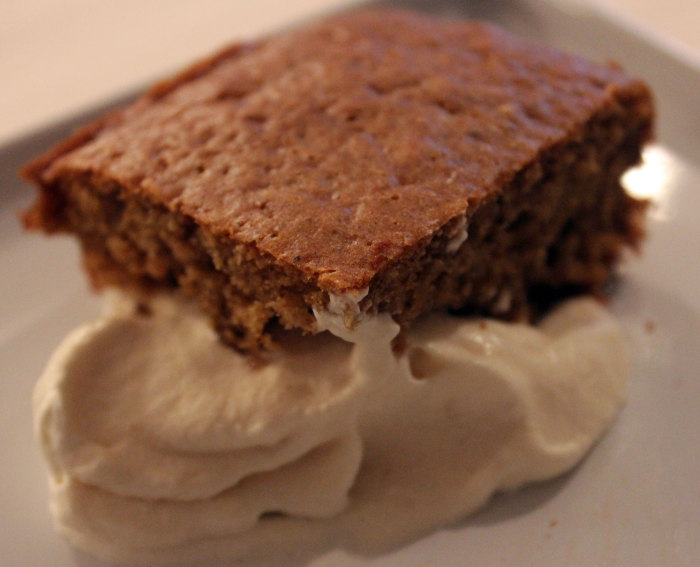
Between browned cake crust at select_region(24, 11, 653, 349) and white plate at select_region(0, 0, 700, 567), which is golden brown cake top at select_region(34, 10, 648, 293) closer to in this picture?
browned cake crust at select_region(24, 11, 653, 349)

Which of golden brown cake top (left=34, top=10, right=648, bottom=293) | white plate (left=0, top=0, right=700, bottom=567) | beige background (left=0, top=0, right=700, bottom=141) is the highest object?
golden brown cake top (left=34, top=10, right=648, bottom=293)

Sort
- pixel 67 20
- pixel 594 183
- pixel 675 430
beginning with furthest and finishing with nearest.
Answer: pixel 67 20, pixel 594 183, pixel 675 430

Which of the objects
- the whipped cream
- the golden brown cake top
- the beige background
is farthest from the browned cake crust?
the beige background

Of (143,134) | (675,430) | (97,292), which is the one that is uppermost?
(143,134)

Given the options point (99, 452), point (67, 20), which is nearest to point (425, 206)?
point (99, 452)

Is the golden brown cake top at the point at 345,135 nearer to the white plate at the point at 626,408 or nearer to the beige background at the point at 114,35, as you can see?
the white plate at the point at 626,408

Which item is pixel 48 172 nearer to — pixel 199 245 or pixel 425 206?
pixel 199 245
